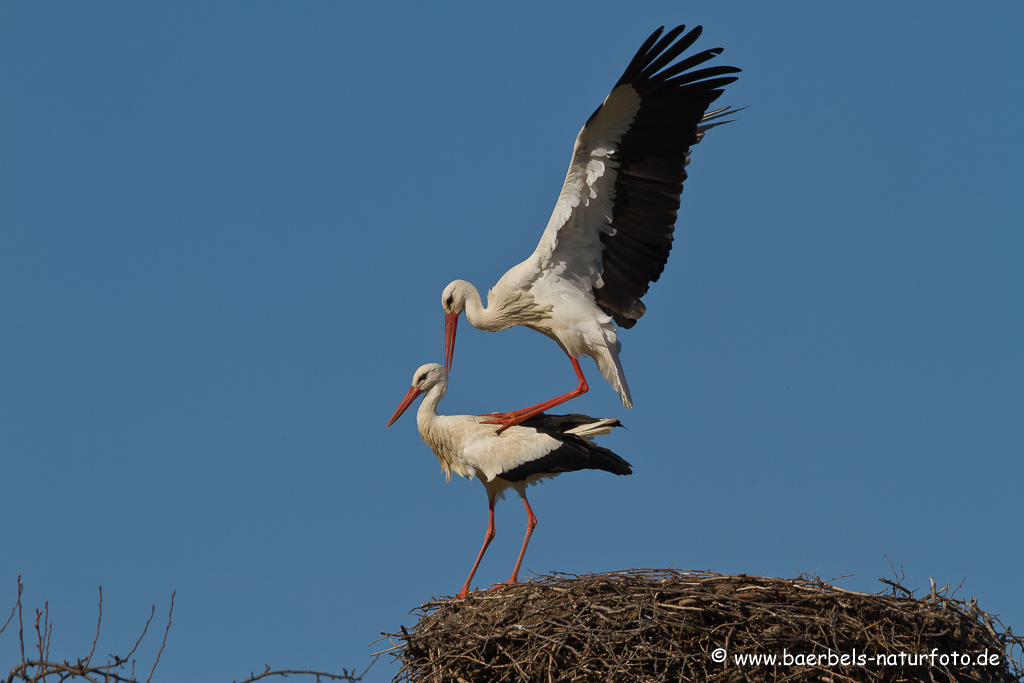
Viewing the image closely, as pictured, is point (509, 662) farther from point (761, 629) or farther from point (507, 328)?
point (507, 328)

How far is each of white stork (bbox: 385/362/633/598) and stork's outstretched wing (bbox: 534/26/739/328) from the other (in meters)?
1.00

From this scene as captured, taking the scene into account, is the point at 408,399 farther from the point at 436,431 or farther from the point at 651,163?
the point at 651,163

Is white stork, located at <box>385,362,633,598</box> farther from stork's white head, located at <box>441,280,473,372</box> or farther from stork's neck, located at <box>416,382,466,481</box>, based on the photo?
stork's white head, located at <box>441,280,473,372</box>

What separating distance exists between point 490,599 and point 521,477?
1.43m

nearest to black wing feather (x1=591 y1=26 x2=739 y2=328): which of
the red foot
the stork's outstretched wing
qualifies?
the stork's outstretched wing

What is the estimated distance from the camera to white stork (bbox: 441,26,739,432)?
704 centimetres

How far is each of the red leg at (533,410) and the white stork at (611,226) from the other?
1 centimetres

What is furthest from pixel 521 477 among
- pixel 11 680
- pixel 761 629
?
pixel 11 680

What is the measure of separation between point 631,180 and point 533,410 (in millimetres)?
1890

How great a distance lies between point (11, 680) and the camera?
3887 mm

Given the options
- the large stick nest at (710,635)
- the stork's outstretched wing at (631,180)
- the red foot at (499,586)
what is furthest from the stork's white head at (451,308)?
the large stick nest at (710,635)

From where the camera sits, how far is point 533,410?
7.79 m

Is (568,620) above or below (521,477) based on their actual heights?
below

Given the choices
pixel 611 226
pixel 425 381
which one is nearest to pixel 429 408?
pixel 425 381
